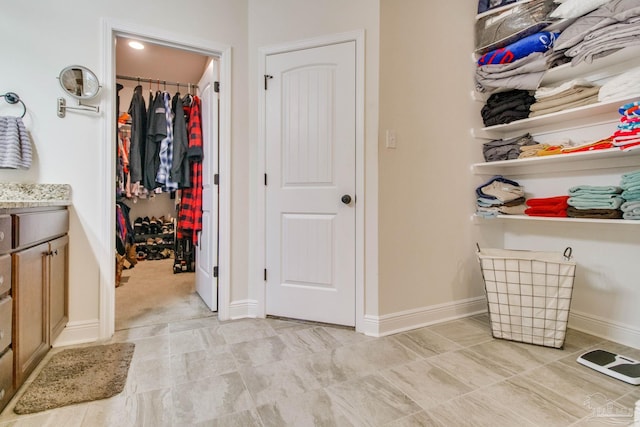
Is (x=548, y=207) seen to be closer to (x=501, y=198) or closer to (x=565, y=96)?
(x=501, y=198)

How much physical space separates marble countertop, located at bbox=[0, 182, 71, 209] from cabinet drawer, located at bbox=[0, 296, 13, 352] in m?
0.59

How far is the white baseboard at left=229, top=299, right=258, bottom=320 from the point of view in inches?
94.4

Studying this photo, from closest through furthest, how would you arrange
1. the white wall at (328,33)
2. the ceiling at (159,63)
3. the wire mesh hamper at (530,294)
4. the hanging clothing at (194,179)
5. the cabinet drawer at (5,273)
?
the cabinet drawer at (5,273) → the wire mesh hamper at (530,294) → the white wall at (328,33) → the hanging clothing at (194,179) → the ceiling at (159,63)

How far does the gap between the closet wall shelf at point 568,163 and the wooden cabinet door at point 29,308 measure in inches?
111

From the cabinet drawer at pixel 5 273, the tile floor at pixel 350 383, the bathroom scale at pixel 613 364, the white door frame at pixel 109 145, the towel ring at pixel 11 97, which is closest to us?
the cabinet drawer at pixel 5 273

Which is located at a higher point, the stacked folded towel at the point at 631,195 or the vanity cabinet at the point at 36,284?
the stacked folded towel at the point at 631,195

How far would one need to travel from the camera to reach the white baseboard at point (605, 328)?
1.91 meters

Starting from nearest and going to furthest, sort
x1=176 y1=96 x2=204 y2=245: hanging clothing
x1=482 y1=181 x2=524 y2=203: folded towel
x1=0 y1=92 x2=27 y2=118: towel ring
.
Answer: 1. x1=0 y1=92 x2=27 y2=118: towel ring
2. x1=482 y1=181 x2=524 y2=203: folded towel
3. x1=176 y1=96 x2=204 y2=245: hanging clothing

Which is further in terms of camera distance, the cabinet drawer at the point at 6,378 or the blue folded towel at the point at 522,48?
the blue folded towel at the point at 522,48

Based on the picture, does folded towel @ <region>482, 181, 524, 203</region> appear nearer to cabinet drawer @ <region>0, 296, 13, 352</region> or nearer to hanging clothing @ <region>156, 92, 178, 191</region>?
hanging clothing @ <region>156, 92, 178, 191</region>

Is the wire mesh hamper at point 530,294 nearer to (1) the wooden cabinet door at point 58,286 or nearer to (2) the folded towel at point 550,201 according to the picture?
(2) the folded towel at point 550,201

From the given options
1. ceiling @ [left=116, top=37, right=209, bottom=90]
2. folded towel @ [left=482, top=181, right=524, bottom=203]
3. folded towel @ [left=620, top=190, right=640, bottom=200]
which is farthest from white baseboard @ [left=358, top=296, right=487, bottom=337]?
ceiling @ [left=116, top=37, right=209, bottom=90]

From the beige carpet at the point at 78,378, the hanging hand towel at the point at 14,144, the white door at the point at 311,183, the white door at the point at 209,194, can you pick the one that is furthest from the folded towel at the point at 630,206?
the hanging hand towel at the point at 14,144

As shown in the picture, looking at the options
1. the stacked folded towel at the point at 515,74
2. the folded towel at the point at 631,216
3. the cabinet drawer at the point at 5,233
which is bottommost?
the cabinet drawer at the point at 5,233
